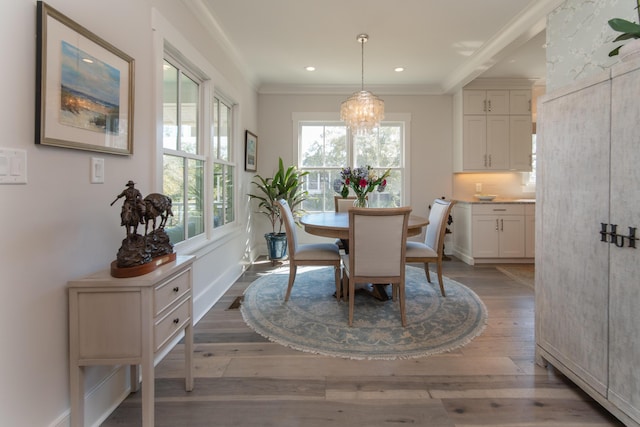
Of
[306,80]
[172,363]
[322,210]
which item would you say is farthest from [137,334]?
[306,80]

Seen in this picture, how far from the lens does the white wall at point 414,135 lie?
16.3ft

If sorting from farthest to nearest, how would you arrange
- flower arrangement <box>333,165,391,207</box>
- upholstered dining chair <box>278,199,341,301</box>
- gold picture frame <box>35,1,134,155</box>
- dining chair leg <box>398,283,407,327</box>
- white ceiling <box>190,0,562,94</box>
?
flower arrangement <box>333,165,391,207</box>
upholstered dining chair <box>278,199,341,301</box>
white ceiling <box>190,0,562,94</box>
dining chair leg <box>398,283,407,327</box>
gold picture frame <box>35,1,134,155</box>

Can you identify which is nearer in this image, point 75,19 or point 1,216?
point 1,216

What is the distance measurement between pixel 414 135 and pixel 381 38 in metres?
1.99

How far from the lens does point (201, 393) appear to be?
1667 mm

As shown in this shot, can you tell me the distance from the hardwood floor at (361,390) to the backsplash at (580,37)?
75.4 inches

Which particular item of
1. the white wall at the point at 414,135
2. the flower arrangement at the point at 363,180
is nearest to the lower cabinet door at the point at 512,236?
the white wall at the point at 414,135

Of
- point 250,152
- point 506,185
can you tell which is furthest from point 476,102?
point 250,152

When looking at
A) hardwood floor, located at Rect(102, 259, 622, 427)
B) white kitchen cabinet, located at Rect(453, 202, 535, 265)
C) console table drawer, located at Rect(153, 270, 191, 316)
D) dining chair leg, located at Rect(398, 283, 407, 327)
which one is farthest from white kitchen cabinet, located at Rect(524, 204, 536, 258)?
console table drawer, located at Rect(153, 270, 191, 316)

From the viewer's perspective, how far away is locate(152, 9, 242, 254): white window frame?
1965 mm

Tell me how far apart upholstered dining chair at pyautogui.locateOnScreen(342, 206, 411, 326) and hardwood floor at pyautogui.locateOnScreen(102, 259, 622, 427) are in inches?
23.6

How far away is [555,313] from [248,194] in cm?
368

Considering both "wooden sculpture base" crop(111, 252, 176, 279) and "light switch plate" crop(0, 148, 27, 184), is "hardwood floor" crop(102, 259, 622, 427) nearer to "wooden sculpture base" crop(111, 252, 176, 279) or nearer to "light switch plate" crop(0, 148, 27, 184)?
"wooden sculpture base" crop(111, 252, 176, 279)

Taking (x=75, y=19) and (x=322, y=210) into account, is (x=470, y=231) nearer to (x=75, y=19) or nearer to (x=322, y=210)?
(x=322, y=210)
